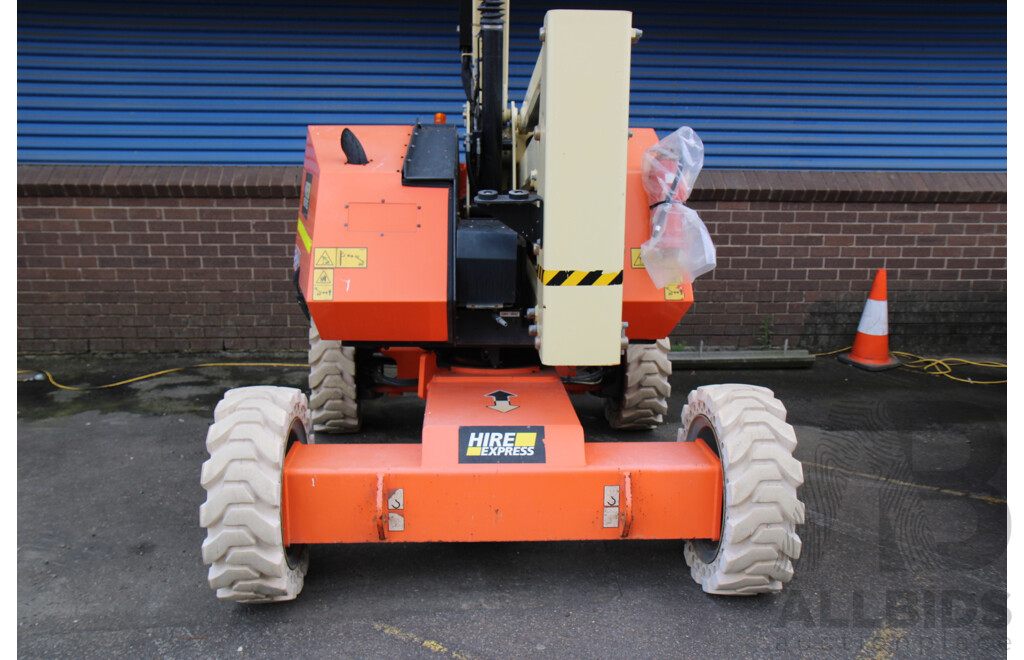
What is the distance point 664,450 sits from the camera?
3.18m

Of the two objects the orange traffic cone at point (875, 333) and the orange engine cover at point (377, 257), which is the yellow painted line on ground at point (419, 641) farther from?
the orange traffic cone at point (875, 333)

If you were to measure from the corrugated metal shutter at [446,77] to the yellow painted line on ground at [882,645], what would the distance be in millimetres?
5451

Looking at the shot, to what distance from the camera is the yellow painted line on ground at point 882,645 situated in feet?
9.17

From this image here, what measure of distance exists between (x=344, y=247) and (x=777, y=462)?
7.14ft

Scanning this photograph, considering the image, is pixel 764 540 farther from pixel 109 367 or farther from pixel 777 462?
pixel 109 367

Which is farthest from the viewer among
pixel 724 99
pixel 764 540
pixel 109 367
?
pixel 724 99

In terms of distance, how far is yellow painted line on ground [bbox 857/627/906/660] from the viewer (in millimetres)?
2795

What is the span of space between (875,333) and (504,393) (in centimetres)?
524

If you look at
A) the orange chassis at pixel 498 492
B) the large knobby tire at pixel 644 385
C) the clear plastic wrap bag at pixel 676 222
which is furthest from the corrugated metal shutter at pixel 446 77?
the orange chassis at pixel 498 492

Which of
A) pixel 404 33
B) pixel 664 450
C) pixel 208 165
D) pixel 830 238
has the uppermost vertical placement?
pixel 404 33

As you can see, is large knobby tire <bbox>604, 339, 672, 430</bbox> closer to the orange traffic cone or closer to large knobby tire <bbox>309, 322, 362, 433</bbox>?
large knobby tire <bbox>309, 322, 362, 433</bbox>

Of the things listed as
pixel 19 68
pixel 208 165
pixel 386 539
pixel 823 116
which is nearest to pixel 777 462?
pixel 386 539

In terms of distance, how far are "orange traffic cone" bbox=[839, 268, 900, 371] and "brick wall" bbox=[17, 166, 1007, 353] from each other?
1.16 feet

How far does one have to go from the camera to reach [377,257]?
3.26m
